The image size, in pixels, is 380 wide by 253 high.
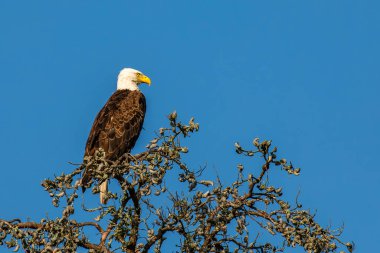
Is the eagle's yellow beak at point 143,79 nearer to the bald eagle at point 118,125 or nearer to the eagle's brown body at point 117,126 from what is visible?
the bald eagle at point 118,125

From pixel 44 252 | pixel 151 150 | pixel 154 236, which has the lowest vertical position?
pixel 44 252

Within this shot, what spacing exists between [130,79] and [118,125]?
1902 mm

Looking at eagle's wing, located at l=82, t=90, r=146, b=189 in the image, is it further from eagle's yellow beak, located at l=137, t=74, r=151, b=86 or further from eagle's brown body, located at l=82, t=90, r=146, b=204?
eagle's yellow beak, located at l=137, t=74, r=151, b=86

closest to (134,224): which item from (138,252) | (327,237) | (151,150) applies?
(138,252)

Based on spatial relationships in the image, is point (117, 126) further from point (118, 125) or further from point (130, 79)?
point (130, 79)

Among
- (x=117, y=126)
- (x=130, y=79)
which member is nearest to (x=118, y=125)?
(x=117, y=126)

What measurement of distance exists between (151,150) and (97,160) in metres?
0.65

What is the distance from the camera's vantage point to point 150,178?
7.55 m

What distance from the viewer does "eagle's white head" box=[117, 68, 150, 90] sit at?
1413 cm

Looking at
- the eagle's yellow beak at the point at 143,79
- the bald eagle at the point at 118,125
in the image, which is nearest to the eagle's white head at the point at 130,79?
the eagle's yellow beak at the point at 143,79

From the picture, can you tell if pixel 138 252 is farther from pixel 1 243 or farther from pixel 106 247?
pixel 1 243

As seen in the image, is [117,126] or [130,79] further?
[130,79]

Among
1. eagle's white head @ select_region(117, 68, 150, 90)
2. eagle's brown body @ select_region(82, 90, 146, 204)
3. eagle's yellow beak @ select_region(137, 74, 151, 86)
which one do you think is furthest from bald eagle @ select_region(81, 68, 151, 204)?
eagle's yellow beak @ select_region(137, 74, 151, 86)

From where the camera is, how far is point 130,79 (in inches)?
561
